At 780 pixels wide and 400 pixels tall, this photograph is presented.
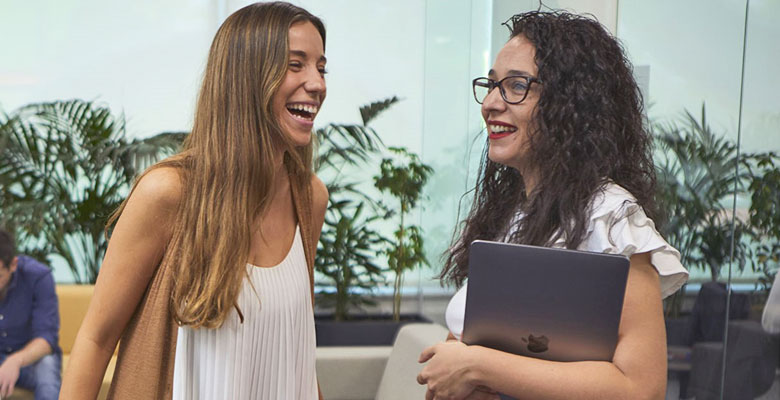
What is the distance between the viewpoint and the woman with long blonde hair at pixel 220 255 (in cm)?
158

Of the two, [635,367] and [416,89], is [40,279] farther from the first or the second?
[635,367]

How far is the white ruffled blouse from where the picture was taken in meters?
1.36

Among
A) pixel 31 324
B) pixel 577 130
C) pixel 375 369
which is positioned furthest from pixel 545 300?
pixel 31 324

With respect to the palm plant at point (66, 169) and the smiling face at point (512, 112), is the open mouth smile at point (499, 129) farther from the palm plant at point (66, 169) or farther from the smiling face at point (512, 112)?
the palm plant at point (66, 169)

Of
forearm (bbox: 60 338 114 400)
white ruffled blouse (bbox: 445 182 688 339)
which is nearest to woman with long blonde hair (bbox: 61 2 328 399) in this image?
forearm (bbox: 60 338 114 400)

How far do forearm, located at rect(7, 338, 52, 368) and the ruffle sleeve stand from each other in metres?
3.76

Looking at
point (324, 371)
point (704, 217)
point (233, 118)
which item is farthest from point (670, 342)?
point (324, 371)

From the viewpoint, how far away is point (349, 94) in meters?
6.25

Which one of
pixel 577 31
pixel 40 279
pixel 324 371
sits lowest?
pixel 324 371

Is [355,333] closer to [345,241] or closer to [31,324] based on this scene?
[345,241]

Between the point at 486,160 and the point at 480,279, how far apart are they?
0.65 m

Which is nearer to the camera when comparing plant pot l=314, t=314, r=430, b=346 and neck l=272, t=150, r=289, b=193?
neck l=272, t=150, r=289, b=193

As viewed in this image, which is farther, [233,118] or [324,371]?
[324,371]

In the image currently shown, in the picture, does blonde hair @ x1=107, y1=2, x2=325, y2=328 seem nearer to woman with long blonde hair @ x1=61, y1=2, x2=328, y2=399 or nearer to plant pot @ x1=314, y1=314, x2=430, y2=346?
woman with long blonde hair @ x1=61, y1=2, x2=328, y2=399
